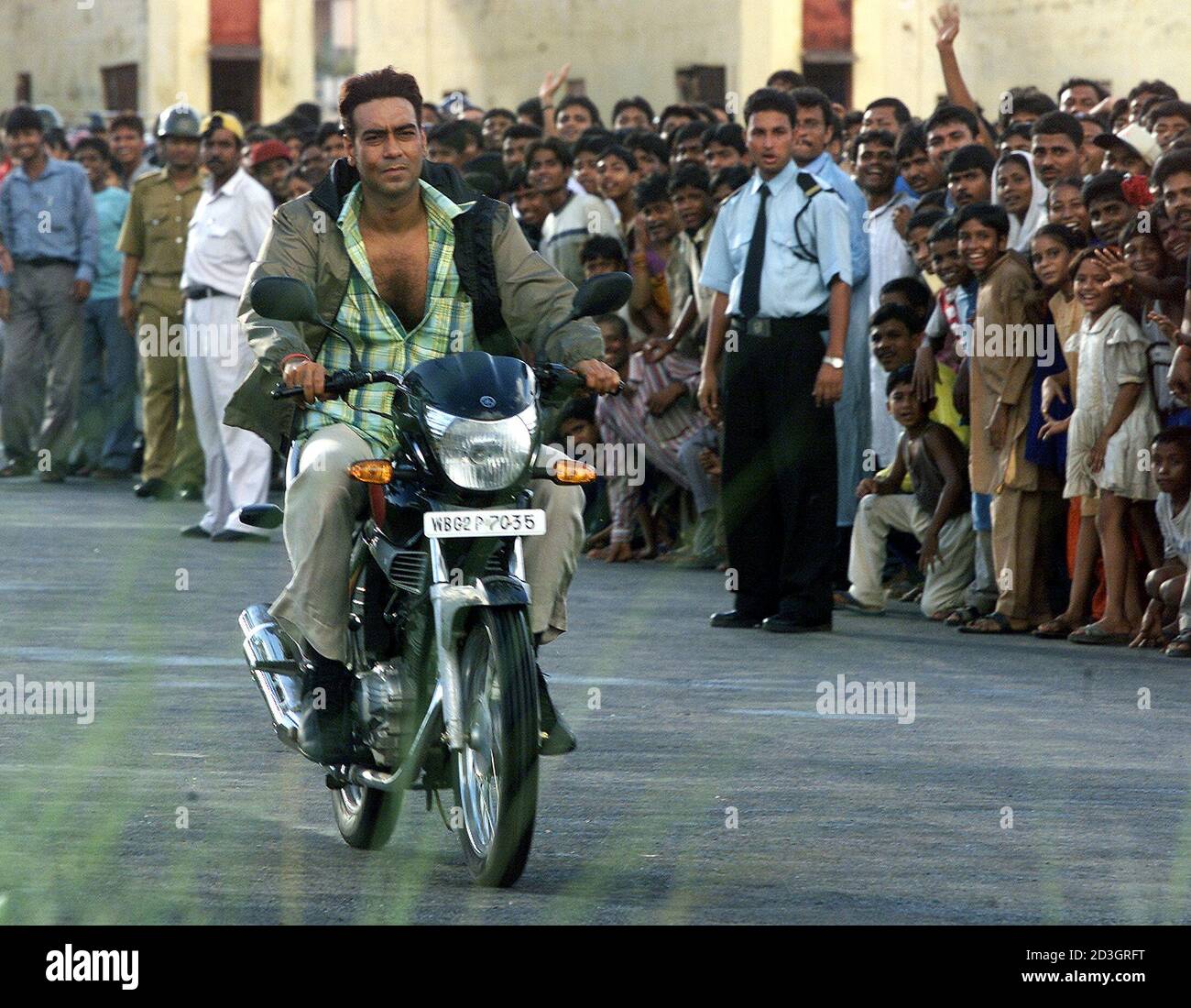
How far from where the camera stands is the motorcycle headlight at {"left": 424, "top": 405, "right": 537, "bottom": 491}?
6.46 meters

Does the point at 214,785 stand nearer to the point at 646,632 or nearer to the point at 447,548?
the point at 447,548

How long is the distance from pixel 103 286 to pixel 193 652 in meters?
9.72

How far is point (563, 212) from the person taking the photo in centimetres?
1655

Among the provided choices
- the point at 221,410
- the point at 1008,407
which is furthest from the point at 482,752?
the point at 221,410

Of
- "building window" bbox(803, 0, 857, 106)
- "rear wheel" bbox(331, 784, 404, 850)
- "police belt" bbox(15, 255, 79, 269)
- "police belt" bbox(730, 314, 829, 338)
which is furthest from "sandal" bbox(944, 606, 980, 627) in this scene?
"building window" bbox(803, 0, 857, 106)

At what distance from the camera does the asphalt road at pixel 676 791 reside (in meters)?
6.45

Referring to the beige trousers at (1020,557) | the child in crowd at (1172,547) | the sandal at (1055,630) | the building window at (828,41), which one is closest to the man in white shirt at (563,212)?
the beige trousers at (1020,557)

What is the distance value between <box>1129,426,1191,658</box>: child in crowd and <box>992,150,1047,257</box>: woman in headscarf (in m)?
1.90

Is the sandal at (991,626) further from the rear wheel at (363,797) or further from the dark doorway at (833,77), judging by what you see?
the dark doorway at (833,77)

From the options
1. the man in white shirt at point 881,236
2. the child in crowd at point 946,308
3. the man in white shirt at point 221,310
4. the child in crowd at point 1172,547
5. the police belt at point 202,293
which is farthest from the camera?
the police belt at point 202,293

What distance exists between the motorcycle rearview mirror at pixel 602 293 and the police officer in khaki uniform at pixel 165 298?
11.1 metres

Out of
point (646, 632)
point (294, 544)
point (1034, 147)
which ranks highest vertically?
point (1034, 147)

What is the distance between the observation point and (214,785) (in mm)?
8023

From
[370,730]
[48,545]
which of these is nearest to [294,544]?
[370,730]
